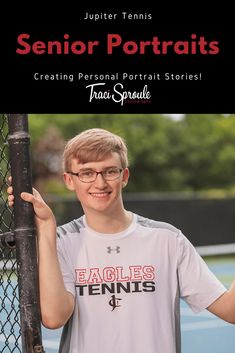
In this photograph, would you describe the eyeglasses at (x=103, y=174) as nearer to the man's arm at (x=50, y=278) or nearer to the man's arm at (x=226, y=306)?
the man's arm at (x=50, y=278)

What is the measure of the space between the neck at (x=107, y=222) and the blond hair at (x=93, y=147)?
17cm

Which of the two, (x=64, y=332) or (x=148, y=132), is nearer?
(x=64, y=332)

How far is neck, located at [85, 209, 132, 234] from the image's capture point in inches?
116

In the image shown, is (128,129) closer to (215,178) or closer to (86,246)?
(215,178)

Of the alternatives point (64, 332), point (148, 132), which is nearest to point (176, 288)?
point (64, 332)

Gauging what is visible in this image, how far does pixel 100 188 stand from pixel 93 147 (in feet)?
0.45

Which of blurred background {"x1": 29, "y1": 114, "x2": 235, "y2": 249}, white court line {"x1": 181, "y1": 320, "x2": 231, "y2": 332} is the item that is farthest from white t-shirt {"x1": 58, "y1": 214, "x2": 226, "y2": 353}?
blurred background {"x1": 29, "y1": 114, "x2": 235, "y2": 249}

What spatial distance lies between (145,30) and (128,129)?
139 feet

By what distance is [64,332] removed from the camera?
2.90m

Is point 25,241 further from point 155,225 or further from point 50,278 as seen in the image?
point 155,225

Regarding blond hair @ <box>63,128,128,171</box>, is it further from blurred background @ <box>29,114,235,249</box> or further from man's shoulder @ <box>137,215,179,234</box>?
blurred background @ <box>29,114,235,249</box>

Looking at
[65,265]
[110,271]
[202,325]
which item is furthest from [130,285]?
[202,325]

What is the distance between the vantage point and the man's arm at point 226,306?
9.70 feet

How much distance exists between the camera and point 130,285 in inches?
112
